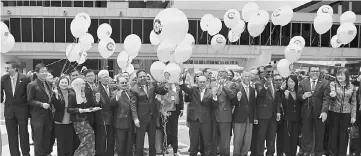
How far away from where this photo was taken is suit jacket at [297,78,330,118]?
6008mm

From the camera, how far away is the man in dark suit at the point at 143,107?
19.0 ft

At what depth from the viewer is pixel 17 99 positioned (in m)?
5.69

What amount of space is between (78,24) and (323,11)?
706 cm

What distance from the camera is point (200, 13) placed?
2608 cm

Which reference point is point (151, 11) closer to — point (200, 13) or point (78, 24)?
point (200, 13)

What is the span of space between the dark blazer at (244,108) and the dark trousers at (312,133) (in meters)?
0.98

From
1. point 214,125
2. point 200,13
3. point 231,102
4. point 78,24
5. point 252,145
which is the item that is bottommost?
point 252,145

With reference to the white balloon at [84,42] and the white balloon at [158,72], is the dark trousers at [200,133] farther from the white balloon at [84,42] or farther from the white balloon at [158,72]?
the white balloon at [84,42]

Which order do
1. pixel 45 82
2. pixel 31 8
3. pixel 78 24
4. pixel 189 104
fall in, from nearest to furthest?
pixel 45 82
pixel 189 104
pixel 78 24
pixel 31 8

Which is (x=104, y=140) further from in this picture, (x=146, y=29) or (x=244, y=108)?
(x=146, y=29)

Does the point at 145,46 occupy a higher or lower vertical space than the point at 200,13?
lower

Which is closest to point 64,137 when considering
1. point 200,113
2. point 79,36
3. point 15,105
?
point 15,105

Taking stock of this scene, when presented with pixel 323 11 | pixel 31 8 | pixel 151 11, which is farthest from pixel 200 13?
pixel 323 11

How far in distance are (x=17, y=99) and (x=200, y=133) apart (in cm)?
316
